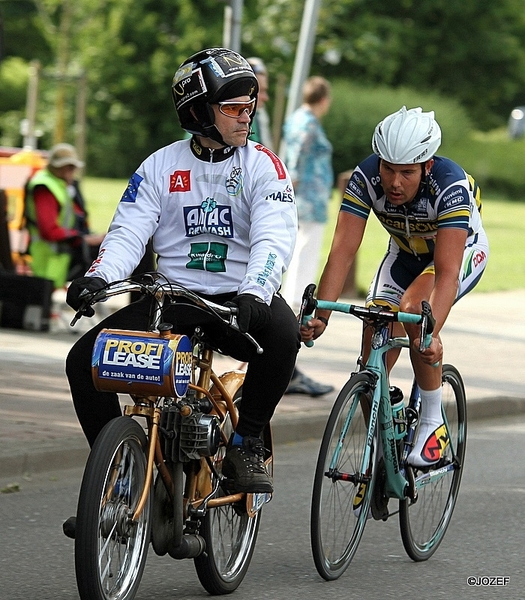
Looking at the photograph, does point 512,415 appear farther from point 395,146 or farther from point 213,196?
point 213,196

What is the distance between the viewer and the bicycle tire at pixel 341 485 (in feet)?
17.2

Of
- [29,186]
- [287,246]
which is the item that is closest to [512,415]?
[29,186]

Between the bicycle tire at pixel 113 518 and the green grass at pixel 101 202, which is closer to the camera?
the bicycle tire at pixel 113 518

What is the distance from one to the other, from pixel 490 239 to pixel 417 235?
69.5 ft

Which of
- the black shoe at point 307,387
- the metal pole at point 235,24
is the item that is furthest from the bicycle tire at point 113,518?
the metal pole at point 235,24

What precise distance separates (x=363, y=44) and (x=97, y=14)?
1050cm

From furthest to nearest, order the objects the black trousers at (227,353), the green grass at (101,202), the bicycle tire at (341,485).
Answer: the green grass at (101,202) → the bicycle tire at (341,485) → the black trousers at (227,353)

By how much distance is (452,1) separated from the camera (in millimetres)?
58906

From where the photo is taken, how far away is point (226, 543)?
17.0 feet

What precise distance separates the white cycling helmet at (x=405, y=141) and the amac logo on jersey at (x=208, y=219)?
0.83 metres

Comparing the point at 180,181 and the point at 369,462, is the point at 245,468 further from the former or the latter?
the point at 180,181

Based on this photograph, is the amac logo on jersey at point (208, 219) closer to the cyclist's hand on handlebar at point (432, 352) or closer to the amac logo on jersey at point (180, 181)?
the amac logo on jersey at point (180, 181)

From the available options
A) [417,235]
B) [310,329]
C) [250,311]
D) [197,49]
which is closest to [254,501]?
[310,329]

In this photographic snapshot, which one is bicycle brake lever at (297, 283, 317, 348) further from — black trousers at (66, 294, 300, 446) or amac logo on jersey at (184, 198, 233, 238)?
amac logo on jersey at (184, 198, 233, 238)
